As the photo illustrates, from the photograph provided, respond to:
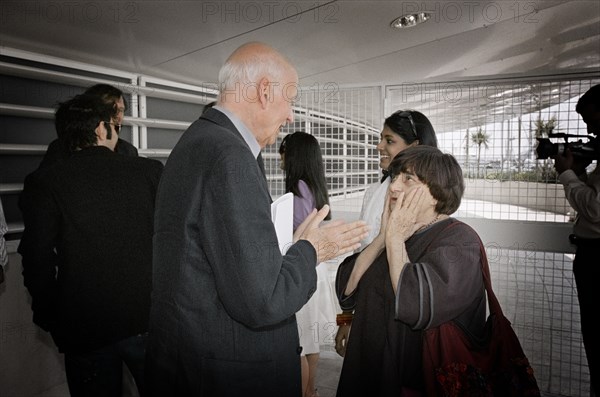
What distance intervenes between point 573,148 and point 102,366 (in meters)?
2.45

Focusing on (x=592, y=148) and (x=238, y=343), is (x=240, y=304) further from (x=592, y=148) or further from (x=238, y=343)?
(x=592, y=148)

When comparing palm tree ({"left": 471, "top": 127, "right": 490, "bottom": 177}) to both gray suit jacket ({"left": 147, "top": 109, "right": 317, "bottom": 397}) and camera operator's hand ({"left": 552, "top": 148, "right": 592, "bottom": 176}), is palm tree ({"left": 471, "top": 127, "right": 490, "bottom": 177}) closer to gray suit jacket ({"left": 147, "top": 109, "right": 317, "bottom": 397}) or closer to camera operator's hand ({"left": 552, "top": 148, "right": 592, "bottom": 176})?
camera operator's hand ({"left": 552, "top": 148, "right": 592, "bottom": 176})

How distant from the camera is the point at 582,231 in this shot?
6.76 ft

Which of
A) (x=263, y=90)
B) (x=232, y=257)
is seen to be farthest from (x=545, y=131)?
(x=232, y=257)

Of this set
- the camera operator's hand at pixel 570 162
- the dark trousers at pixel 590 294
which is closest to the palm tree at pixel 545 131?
the camera operator's hand at pixel 570 162

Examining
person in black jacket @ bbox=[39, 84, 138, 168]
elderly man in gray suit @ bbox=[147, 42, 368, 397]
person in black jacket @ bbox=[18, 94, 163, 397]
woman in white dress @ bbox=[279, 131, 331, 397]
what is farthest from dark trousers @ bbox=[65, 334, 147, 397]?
woman in white dress @ bbox=[279, 131, 331, 397]

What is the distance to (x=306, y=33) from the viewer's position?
226 centimetres

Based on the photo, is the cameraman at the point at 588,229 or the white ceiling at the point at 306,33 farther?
the cameraman at the point at 588,229

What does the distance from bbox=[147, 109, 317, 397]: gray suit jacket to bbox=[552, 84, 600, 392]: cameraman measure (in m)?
1.60

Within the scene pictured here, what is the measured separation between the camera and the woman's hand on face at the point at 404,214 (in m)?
1.28

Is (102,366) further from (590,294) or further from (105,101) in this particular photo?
(590,294)

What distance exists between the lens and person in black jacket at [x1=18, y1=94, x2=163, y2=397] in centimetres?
155

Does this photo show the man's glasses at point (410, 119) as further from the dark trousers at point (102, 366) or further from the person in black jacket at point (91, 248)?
the dark trousers at point (102, 366)

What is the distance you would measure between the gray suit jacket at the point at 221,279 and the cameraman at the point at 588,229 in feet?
5.25
